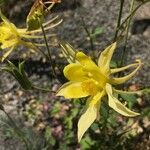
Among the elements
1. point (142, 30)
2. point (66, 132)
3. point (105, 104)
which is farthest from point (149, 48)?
point (105, 104)

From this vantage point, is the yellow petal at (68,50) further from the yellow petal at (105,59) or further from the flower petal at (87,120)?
the flower petal at (87,120)

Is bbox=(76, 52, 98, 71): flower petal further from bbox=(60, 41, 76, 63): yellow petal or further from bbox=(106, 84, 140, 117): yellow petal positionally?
bbox=(106, 84, 140, 117): yellow petal

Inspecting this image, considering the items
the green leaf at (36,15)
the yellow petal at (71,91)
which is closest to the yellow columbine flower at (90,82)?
the yellow petal at (71,91)

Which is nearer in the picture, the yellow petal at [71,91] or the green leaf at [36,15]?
the green leaf at [36,15]

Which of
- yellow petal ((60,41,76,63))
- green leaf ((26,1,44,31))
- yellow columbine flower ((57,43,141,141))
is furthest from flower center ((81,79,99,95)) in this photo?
green leaf ((26,1,44,31))

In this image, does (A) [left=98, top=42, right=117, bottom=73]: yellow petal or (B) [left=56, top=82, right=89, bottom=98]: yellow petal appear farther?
(B) [left=56, top=82, right=89, bottom=98]: yellow petal

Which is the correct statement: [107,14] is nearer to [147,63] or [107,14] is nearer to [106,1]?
[106,1]

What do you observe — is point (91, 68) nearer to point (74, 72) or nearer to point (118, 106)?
point (74, 72)
